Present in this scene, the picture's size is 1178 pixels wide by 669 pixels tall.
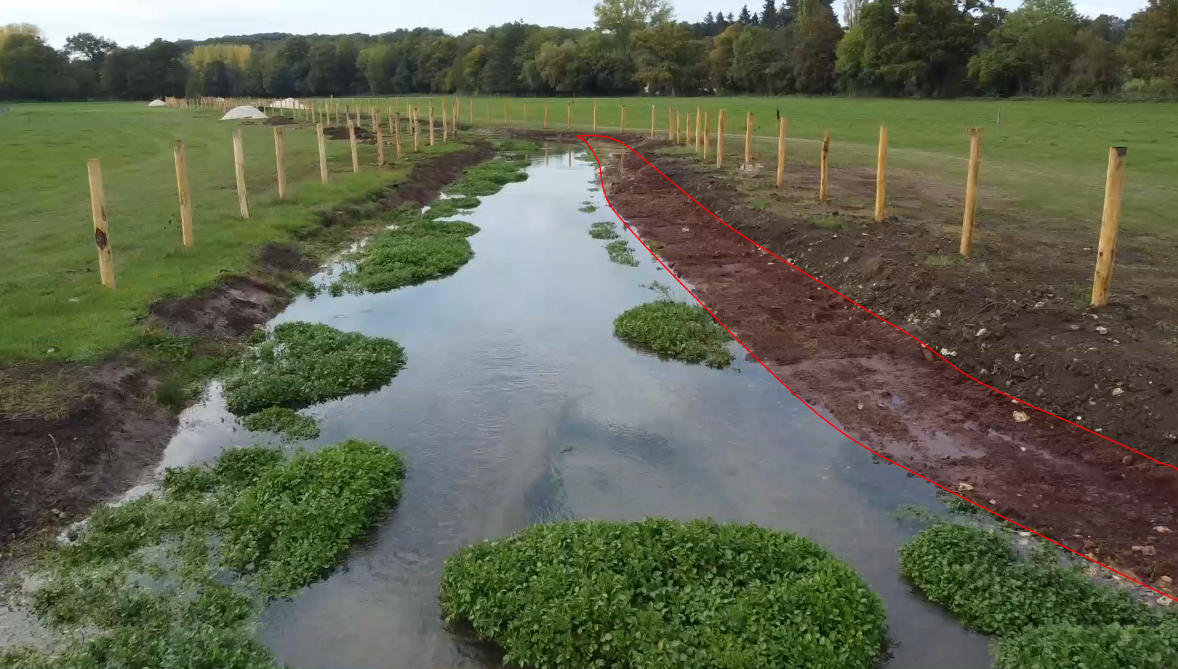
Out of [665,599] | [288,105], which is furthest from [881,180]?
[288,105]

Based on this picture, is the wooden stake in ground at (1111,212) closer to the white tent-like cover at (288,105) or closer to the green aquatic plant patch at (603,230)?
the green aquatic plant patch at (603,230)

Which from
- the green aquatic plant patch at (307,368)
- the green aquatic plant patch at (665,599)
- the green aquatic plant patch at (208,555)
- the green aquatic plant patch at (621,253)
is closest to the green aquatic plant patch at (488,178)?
the green aquatic plant patch at (621,253)

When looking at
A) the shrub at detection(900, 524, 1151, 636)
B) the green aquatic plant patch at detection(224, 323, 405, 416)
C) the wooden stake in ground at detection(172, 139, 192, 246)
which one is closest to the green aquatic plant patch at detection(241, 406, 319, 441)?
the green aquatic plant patch at detection(224, 323, 405, 416)

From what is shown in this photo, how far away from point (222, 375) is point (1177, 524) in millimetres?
11525

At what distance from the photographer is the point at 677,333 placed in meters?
13.5

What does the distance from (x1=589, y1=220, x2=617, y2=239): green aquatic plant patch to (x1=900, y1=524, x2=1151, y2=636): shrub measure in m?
15.3

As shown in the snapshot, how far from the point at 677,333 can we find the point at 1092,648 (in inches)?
322

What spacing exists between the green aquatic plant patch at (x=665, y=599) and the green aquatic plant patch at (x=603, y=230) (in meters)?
15.1

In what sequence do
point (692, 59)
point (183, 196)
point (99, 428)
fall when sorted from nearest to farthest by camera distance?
1. point (99, 428)
2. point (183, 196)
3. point (692, 59)

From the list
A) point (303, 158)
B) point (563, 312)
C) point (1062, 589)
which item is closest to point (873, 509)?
point (1062, 589)

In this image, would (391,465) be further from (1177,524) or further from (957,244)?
(957,244)

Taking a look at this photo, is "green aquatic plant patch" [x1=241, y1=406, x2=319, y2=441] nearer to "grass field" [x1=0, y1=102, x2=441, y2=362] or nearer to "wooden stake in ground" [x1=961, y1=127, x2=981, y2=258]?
"grass field" [x1=0, y1=102, x2=441, y2=362]

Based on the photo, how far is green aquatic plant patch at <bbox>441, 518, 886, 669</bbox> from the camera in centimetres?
619

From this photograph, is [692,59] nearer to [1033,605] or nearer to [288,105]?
[288,105]
